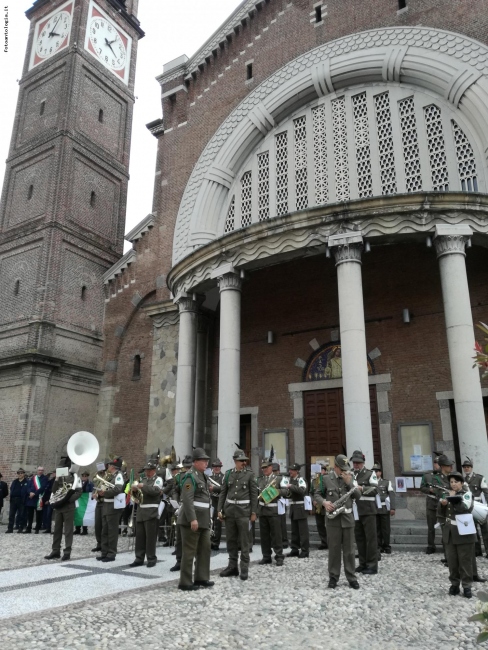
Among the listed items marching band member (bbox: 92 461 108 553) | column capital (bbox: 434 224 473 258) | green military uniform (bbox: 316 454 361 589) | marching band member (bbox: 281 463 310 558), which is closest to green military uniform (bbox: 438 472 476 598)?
green military uniform (bbox: 316 454 361 589)

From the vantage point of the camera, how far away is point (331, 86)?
57.1ft

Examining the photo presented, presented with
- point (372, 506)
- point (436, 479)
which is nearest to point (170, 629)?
point (372, 506)

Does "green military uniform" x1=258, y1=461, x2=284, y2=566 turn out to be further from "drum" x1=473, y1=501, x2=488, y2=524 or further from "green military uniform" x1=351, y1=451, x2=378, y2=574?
"drum" x1=473, y1=501, x2=488, y2=524

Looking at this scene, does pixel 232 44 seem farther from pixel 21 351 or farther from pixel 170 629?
pixel 170 629

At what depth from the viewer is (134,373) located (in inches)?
844

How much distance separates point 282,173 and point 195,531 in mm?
13464

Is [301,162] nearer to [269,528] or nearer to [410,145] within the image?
[410,145]

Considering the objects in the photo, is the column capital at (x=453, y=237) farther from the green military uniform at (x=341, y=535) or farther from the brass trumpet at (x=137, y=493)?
the brass trumpet at (x=137, y=493)

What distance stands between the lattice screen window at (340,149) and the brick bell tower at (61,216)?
39.5 feet

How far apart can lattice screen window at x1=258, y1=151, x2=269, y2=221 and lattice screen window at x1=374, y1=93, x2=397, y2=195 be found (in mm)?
3933

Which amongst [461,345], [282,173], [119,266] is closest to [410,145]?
[282,173]

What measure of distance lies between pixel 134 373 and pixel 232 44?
13.5 metres

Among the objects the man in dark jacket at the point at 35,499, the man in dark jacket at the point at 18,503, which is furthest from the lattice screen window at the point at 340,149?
the man in dark jacket at the point at 18,503

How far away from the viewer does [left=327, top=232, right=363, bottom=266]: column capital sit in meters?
13.1
